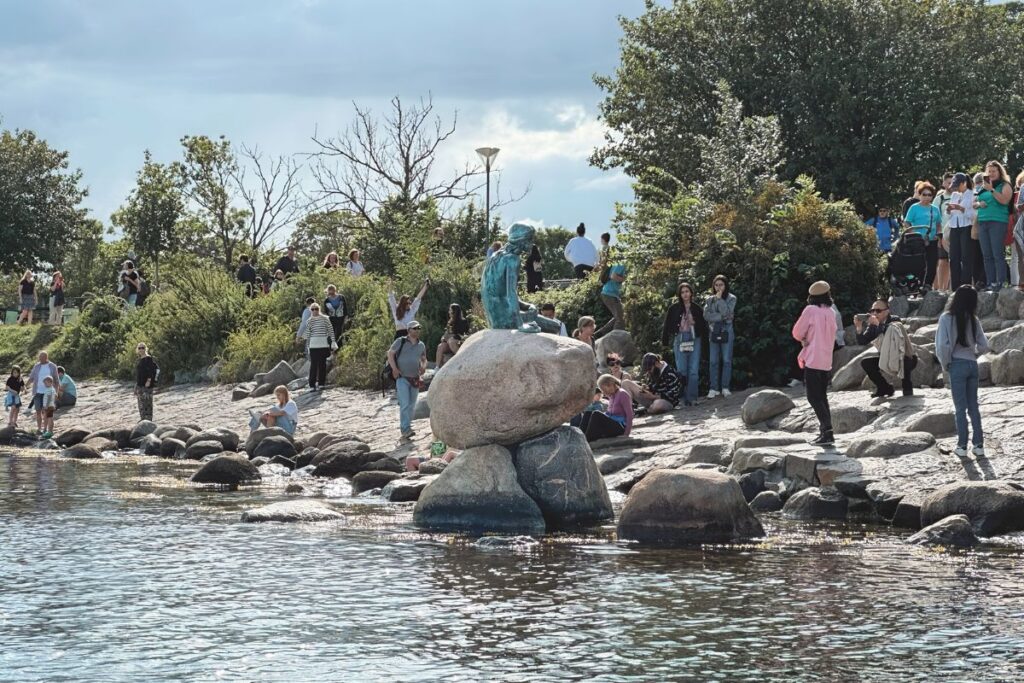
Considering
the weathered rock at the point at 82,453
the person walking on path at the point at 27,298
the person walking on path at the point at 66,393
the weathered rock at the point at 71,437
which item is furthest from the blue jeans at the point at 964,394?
the person walking on path at the point at 27,298

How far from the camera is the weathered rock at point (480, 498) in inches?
564

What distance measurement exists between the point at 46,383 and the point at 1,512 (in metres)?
12.8

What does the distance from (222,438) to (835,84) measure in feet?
79.5

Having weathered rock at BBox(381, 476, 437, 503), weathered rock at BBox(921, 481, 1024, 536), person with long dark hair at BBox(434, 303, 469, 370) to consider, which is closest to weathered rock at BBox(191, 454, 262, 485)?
weathered rock at BBox(381, 476, 437, 503)

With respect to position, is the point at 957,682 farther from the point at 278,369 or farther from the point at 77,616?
the point at 278,369

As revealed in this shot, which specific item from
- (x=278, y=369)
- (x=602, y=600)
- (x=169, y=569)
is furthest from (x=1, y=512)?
(x=278, y=369)

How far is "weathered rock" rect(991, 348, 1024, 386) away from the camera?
18203 mm

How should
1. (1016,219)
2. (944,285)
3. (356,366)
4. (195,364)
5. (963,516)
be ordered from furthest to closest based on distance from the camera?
(195,364)
(356,366)
(944,285)
(1016,219)
(963,516)

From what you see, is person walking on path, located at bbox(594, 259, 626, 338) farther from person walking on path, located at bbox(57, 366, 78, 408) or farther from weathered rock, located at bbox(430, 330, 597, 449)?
person walking on path, located at bbox(57, 366, 78, 408)

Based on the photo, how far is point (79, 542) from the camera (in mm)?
14062

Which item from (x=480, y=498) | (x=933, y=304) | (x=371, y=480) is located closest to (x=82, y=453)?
(x=371, y=480)

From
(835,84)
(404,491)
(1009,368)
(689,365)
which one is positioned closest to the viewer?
(404,491)

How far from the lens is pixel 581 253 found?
3183cm

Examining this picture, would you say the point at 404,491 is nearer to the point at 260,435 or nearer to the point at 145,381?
the point at 260,435
